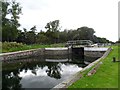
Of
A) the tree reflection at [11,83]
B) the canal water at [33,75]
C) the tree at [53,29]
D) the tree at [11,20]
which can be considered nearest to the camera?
the tree reflection at [11,83]

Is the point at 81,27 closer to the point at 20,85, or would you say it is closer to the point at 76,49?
the point at 76,49

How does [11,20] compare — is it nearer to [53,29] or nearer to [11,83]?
[53,29]

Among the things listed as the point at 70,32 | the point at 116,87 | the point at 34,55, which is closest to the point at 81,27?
the point at 70,32

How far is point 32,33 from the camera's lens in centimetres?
5459

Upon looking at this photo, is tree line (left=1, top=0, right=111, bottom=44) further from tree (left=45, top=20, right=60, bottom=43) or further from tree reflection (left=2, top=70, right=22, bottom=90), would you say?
tree reflection (left=2, top=70, right=22, bottom=90)

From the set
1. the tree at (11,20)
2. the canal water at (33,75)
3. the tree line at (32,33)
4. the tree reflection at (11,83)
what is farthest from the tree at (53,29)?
the tree reflection at (11,83)

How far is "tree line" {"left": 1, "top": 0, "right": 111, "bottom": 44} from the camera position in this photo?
40094 mm

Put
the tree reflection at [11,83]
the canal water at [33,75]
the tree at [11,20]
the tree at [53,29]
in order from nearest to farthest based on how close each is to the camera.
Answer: the tree reflection at [11,83] < the canal water at [33,75] < the tree at [11,20] < the tree at [53,29]

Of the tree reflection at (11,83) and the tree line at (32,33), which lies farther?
the tree line at (32,33)

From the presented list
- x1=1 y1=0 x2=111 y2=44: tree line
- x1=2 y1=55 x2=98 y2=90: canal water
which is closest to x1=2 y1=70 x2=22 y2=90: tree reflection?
x1=2 y1=55 x2=98 y2=90: canal water

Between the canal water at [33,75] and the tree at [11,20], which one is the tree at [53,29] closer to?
the tree at [11,20]

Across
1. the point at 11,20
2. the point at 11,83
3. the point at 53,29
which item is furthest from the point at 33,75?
the point at 53,29

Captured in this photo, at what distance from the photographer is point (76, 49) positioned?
35.3 m

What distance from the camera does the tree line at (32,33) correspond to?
132 ft
